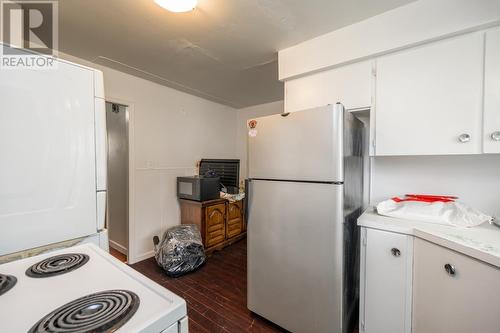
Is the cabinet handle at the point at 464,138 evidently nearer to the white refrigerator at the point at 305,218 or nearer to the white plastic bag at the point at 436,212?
the white plastic bag at the point at 436,212

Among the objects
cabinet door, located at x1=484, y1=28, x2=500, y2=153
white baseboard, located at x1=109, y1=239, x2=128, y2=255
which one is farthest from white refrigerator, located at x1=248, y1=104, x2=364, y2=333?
white baseboard, located at x1=109, y1=239, x2=128, y2=255

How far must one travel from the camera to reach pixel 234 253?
2926 mm

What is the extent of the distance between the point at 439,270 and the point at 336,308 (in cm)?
59

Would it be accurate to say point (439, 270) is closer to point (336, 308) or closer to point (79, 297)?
point (336, 308)

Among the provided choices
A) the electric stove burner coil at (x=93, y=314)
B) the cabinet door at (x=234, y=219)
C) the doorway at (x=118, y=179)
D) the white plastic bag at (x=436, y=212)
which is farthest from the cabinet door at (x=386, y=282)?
the doorway at (x=118, y=179)

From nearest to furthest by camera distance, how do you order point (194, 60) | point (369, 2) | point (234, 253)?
point (369, 2), point (194, 60), point (234, 253)

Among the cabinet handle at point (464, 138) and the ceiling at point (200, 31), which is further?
the ceiling at point (200, 31)

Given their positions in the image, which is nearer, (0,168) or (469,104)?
(0,168)

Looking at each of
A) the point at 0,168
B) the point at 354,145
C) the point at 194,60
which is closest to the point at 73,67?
the point at 0,168

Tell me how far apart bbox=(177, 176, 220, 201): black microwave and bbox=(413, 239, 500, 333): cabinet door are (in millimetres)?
2208

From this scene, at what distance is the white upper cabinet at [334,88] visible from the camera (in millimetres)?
1610

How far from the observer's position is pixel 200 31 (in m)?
1.70

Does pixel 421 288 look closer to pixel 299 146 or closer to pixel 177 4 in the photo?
pixel 299 146

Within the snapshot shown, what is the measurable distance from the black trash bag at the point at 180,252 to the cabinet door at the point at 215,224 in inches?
10.4
